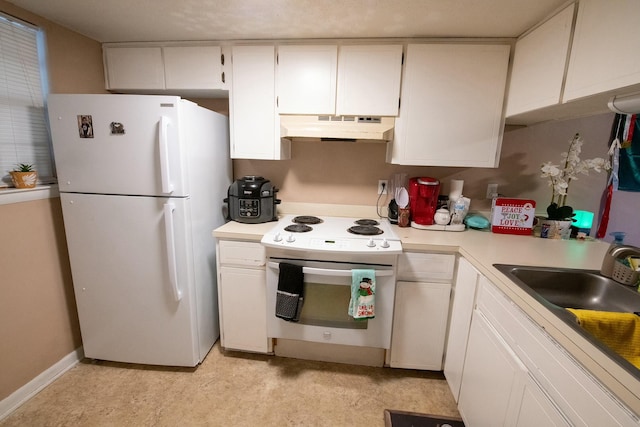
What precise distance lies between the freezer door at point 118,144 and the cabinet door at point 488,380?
1.74 m

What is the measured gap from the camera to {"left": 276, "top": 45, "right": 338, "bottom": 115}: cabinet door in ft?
6.00

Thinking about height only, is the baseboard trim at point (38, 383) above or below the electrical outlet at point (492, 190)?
below

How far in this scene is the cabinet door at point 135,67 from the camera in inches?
77.2

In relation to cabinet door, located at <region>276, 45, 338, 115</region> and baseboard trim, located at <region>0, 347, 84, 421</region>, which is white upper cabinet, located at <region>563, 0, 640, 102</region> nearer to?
cabinet door, located at <region>276, 45, 338, 115</region>

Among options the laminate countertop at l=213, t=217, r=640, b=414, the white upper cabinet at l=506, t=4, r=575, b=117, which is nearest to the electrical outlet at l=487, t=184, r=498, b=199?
the laminate countertop at l=213, t=217, r=640, b=414

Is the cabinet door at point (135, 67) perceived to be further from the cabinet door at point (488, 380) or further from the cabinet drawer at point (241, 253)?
the cabinet door at point (488, 380)

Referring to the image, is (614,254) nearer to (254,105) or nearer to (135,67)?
(254,105)

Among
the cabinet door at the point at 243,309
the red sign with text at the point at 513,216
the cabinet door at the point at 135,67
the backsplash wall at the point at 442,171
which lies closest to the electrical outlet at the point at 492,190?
the backsplash wall at the point at 442,171

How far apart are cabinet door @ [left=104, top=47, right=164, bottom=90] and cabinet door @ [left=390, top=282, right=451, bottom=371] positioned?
2201 millimetres

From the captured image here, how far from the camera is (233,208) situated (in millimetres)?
2002

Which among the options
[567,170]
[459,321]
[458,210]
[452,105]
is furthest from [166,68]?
[567,170]

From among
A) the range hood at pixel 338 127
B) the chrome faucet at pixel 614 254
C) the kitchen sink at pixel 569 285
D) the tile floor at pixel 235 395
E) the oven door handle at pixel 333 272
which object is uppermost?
the range hood at pixel 338 127

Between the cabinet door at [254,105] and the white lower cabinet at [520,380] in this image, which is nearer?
the white lower cabinet at [520,380]

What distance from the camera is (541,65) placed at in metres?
1.46
